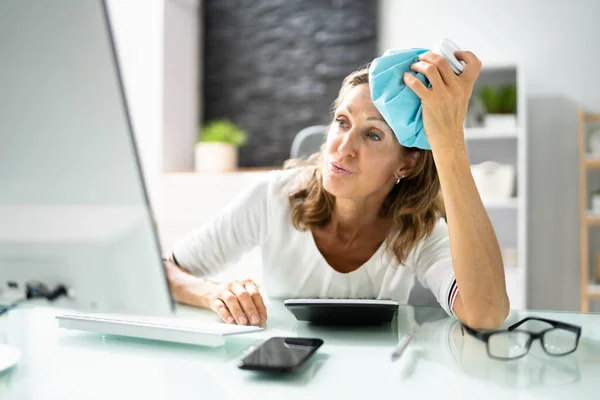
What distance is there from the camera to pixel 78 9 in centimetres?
34

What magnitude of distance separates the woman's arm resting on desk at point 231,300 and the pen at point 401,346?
0.78 ft

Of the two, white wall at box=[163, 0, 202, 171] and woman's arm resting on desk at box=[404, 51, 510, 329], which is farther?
white wall at box=[163, 0, 202, 171]

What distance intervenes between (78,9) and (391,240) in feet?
3.40

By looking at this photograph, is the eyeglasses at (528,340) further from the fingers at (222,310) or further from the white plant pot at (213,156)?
the white plant pot at (213,156)

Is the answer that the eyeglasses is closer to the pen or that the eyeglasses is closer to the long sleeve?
the pen

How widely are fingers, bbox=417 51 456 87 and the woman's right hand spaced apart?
0.47 metres

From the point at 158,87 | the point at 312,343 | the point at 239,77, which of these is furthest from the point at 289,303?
the point at 239,77

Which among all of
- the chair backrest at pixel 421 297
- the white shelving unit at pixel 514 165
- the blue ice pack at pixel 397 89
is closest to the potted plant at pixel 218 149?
the white shelving unit at pixel 514 165

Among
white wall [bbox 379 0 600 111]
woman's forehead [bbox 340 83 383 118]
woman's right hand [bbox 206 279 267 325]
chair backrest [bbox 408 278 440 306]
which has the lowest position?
chair backrest [bbox 408 278 440 306]

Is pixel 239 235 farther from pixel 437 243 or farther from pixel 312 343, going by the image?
pixel 312 343

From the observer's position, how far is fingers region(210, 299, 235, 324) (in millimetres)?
851

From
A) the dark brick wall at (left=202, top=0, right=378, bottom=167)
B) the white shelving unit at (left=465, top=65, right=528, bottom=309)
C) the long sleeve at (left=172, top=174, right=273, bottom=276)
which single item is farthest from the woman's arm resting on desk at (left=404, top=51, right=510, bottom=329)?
the dark brick wall at (left=202, top=0, right=378, bottom=167)

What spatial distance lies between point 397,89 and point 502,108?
250 centimetres

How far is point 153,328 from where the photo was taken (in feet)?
2.18
